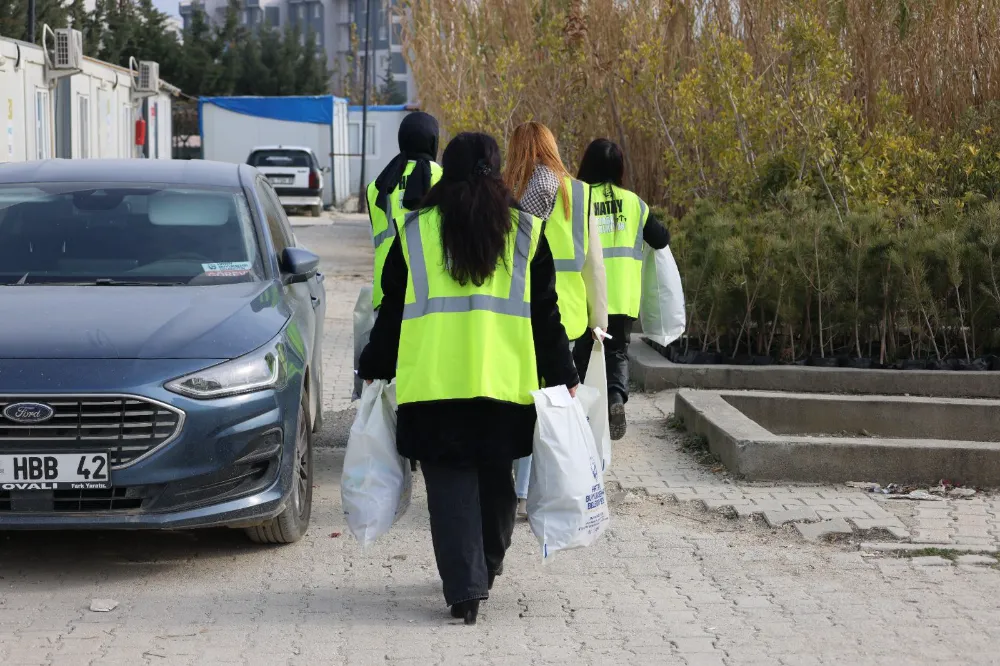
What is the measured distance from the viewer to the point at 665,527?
6625 mm

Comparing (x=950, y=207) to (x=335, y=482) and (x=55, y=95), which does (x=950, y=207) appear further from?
(x=55, y=95)

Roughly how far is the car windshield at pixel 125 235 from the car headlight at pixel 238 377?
2.76 ft

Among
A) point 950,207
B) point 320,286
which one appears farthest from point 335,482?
point 950,207

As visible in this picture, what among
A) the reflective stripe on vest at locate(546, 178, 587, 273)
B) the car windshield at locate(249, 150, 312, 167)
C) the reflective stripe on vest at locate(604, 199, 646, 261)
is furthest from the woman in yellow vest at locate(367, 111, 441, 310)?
the car windshield at locate(249, 150, 312, 167)

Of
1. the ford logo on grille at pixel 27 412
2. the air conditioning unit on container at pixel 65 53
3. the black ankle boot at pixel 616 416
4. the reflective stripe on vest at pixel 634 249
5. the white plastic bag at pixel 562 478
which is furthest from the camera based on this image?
Answer: the air conditioning unit on container at pixel 65 53

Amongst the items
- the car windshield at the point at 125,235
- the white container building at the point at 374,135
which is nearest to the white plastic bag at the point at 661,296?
the car windshield at the point at 125,235

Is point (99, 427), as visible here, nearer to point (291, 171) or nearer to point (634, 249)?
point (634, 249)

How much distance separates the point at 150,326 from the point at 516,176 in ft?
6.01

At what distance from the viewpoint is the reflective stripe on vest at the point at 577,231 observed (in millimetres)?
6559

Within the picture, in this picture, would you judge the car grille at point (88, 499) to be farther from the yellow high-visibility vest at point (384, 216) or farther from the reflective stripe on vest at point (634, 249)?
the reflective stripe on vest at point (634, 249)

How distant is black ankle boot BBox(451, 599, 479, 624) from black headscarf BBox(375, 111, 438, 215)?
8.01 feet

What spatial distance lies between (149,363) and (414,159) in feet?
7.10

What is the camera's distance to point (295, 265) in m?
6.71

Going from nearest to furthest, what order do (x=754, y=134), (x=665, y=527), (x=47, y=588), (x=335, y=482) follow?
(x=47, y=588) < (x=665, y=527) < (x=335, y=482) < (x=754, y=134)
